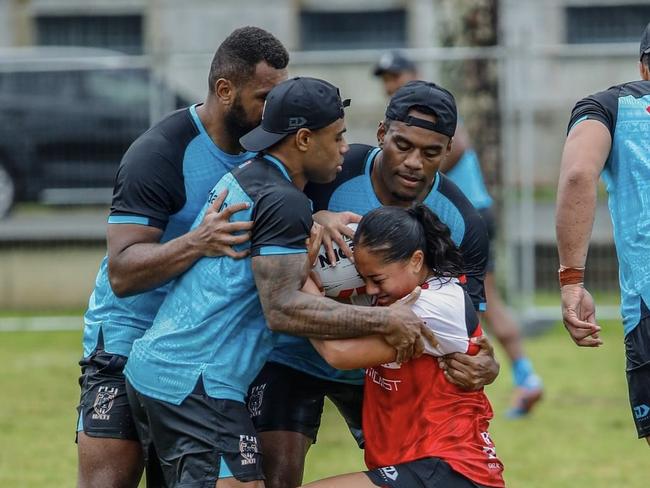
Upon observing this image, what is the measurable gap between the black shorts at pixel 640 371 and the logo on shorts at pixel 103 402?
2.01 meters

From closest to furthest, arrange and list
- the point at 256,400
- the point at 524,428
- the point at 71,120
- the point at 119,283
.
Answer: the point at 119,283
the point at 256,400
the point at 524,428
the point at 71,120

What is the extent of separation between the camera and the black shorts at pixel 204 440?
455cm

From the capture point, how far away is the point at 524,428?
898cm

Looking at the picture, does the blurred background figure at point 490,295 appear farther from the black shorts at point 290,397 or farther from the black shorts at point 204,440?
the black shorts at point 204,440

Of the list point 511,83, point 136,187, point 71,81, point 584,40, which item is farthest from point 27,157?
point 584,40

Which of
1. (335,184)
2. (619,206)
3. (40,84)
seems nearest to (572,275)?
(619,206)

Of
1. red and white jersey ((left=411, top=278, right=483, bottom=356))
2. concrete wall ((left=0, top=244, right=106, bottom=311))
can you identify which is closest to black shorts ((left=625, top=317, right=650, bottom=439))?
red and white jersey ((left=411, top=278, right=483, bottom=356))

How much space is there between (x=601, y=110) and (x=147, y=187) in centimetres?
174

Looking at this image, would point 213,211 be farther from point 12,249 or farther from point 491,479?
point 12,249

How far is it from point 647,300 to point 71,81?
1001 cm

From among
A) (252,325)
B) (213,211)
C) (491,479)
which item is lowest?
(491,479)

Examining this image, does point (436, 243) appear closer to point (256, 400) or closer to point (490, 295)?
point (256, 400)

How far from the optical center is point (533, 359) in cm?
1158

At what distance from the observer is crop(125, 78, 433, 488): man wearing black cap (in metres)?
4.47
